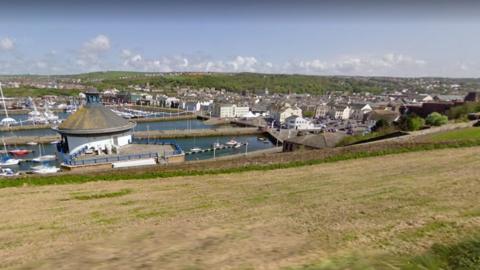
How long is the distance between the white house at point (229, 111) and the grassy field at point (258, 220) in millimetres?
79542

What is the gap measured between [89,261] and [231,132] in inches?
2442

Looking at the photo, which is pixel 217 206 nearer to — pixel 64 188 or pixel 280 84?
pixel 64 188

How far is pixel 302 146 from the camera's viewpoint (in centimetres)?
3119

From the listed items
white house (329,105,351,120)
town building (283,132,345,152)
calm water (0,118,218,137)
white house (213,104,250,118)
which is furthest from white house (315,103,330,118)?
town building (283,132,345,152)

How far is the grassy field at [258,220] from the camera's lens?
5332mm

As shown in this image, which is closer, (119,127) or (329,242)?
(329,242)

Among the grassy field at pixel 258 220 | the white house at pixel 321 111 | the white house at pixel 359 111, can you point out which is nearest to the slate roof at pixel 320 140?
the grassy field at pixel 258 220

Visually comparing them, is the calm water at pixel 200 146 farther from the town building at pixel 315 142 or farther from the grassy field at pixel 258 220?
the grassy field at pixel 258 220

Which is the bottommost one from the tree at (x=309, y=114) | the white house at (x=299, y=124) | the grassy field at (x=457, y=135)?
the tree at (x=309, y=114)

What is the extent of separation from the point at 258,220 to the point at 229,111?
86.7m

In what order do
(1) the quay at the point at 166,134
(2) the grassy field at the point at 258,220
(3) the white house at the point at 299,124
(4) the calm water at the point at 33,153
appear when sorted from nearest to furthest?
(2) the grassy field at the point at 258,220
(4) the calm water at the point at 33,153
(1) the quay at the point at 166,134
(3) the white house at the point at 299,124

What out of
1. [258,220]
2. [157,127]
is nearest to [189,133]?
[157,127]

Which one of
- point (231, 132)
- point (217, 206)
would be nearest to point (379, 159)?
point (217, 206)

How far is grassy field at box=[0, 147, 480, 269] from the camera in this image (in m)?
5.33
